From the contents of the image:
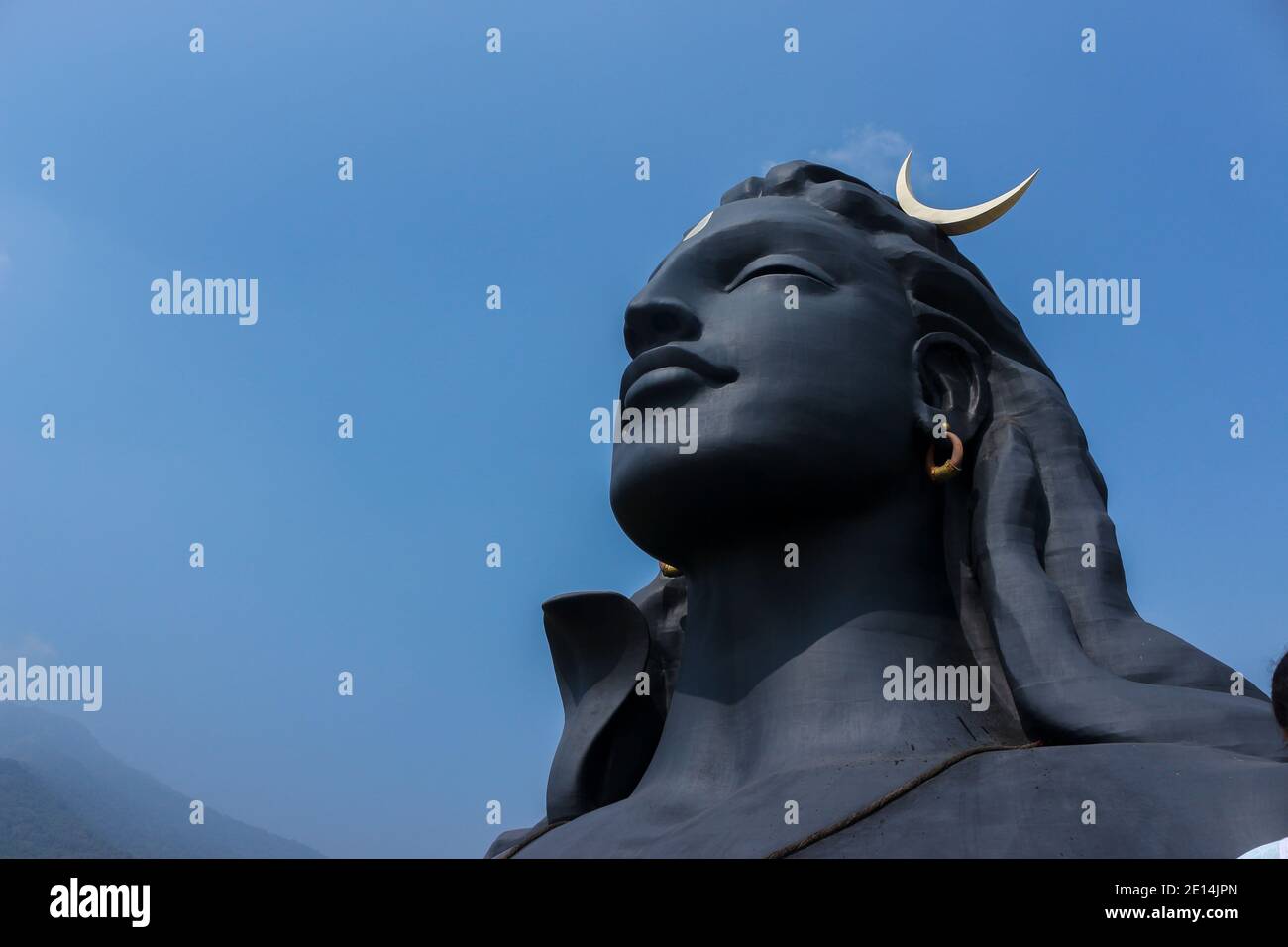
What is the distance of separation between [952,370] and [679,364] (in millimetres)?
1570

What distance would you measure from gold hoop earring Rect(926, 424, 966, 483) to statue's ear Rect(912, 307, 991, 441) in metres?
0.16

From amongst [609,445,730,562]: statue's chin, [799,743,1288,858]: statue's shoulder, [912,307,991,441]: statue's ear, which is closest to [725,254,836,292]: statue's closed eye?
[912,307,991,441]: statue's ear

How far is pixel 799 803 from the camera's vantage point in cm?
602

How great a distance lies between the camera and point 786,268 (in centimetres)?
748

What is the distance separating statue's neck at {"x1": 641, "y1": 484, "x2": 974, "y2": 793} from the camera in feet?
22.0

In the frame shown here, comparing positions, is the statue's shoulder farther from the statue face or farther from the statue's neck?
the statue face

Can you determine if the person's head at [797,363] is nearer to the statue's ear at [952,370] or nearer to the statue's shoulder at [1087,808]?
the statue's ear at [952,370]

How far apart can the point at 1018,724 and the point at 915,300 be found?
95.3 inches

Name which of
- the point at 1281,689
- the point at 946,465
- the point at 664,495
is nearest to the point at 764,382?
the point at 664,495

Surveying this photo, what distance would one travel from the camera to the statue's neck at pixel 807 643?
22.0 feet

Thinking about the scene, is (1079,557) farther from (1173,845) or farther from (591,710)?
(591,710)
